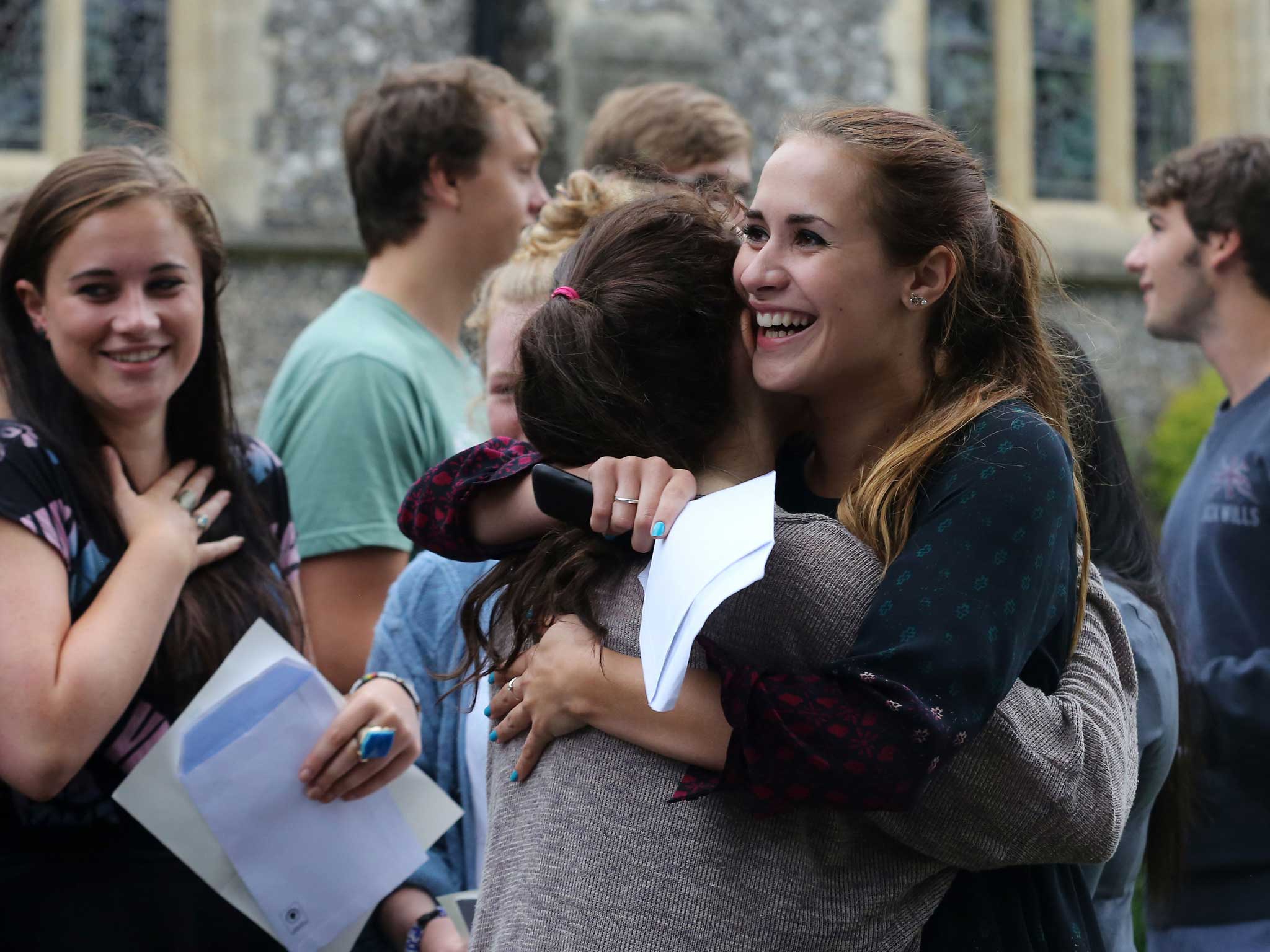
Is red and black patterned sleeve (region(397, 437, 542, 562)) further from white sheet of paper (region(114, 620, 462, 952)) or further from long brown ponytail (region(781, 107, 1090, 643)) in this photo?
white sheet of paper (region(114, 620, 462, 952))

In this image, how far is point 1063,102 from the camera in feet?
35.2

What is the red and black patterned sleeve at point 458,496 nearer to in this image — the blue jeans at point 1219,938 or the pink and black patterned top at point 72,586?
the pink and black patterned top at point 72,586

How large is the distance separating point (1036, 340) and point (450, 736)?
122cm

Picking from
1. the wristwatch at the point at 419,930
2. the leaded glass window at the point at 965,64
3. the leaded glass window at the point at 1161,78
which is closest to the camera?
the wristwatch at the point at 419,930

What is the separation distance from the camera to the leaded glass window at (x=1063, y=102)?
10.7 m

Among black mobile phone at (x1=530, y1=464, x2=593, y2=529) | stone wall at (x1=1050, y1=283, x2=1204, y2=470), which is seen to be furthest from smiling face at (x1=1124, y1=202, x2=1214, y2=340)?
stone wall at (x1=1050, y1=283, x2=1204, y2=470)

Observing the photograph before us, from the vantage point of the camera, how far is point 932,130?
1.79 meters

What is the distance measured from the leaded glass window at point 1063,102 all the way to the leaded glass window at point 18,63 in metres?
6.68

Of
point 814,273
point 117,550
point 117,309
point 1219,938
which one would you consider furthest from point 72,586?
point 1219,938

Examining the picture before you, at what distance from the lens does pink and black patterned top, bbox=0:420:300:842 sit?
2248mm

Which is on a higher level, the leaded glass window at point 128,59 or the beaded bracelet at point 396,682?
the leaded glass window at point 128,59

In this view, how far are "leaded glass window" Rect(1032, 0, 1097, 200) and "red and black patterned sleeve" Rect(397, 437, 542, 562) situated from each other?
9546mm

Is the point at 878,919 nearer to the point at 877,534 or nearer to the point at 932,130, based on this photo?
the point at 877,534

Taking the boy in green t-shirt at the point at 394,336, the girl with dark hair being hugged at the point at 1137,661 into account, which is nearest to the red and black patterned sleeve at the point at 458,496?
the girl with dark hair being hugged at the point at 1137,661
